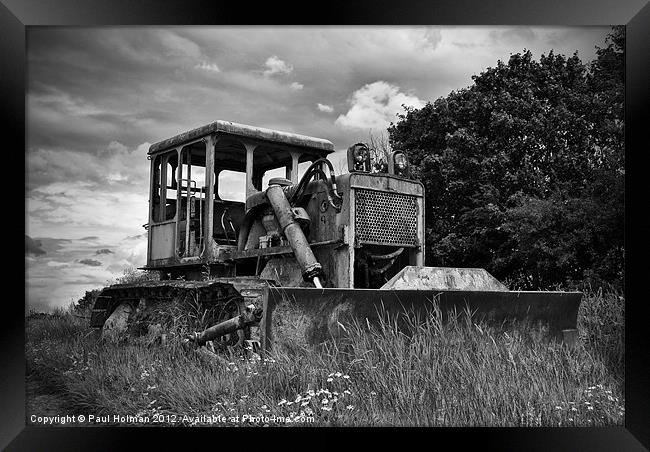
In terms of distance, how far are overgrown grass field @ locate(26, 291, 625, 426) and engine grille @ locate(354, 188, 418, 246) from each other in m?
1.08

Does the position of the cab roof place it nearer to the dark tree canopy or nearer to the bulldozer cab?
the bulldozer cab

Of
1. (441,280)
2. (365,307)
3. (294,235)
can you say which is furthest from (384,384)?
(294,235)

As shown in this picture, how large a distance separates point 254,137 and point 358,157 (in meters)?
1.56

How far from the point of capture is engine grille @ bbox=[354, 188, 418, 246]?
5.95 meters

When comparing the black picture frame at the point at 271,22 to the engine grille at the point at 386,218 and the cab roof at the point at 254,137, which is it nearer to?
the engine grille at the point at 386,218

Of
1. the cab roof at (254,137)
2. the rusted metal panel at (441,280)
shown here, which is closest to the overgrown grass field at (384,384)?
the rusted metal panel at (441,280)

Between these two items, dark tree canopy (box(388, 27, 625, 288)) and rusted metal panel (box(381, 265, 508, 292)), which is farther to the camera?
dark tree canopy (box(388, 27, 625, 288))

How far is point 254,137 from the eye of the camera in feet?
23.7

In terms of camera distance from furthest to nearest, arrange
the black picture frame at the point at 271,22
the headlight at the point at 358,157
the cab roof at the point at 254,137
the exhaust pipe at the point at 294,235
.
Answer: the cab roof at the point at 254,137, the headlight at the point at 358,157, the exhaust pipe at the point at 294,235, the black picture frame at the point at 271,22

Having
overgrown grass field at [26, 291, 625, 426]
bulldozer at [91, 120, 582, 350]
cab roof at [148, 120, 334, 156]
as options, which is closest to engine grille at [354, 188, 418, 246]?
bulldozer at [91, 120, 582, 350]

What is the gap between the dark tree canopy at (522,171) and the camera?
932 centimetres

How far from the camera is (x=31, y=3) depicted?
15.0 feet

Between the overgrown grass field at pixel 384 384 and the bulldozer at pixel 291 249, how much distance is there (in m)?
0.23
